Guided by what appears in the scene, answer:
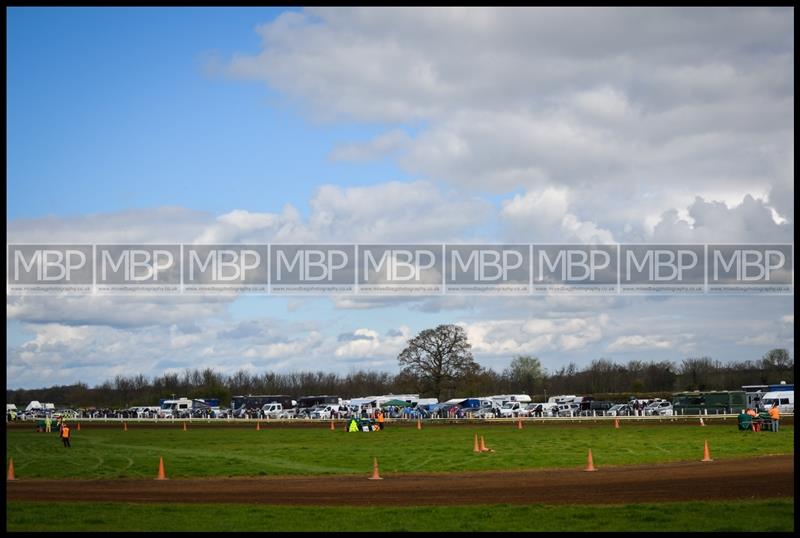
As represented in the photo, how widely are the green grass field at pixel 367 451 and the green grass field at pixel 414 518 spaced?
1143 centimetres

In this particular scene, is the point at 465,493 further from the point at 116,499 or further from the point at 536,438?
the point at 536,438

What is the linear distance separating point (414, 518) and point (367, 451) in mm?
23763

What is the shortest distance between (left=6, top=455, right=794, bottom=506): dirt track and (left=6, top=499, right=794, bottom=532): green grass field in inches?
80.4

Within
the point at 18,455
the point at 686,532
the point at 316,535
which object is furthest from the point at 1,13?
the point at 18,455

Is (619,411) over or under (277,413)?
over

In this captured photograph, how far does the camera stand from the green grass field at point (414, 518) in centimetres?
2259

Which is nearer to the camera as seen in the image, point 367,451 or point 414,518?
point 414,518

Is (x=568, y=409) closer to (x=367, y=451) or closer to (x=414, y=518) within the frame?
(x=367, y=451)

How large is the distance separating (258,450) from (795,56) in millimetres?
38730

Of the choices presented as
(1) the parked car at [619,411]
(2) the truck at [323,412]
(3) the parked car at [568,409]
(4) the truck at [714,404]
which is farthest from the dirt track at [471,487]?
(2) the truck at [323,412]

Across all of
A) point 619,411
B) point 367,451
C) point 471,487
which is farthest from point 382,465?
point 619,411

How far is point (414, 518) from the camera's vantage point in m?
24.4

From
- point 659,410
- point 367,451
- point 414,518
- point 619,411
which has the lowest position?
point 619,411

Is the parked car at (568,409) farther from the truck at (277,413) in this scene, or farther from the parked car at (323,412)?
the truck at (277,413)
